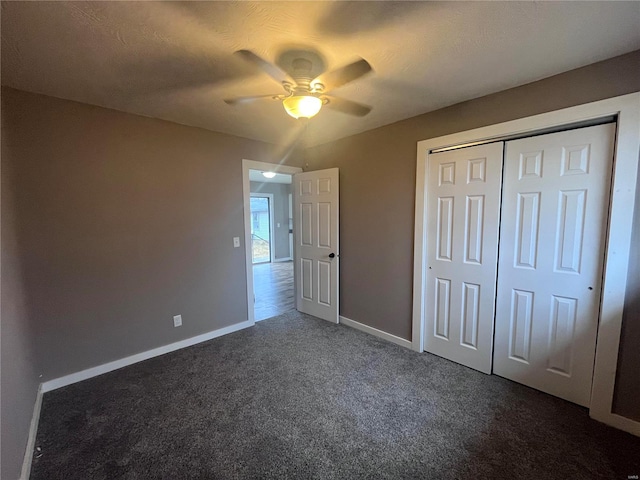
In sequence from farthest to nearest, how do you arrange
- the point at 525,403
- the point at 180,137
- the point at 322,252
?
the point at 322,252 → the point at 180,137 → the point at 525,403

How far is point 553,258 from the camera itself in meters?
1.94

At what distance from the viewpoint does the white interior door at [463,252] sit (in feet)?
7.19

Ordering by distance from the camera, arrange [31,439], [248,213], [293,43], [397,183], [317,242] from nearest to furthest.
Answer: [293,43] < [31,439] < [397,183] < [248,213] < [317,242]

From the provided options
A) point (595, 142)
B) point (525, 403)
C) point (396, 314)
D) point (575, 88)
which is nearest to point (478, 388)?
point (525, 403)

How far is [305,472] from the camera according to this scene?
4.69ft

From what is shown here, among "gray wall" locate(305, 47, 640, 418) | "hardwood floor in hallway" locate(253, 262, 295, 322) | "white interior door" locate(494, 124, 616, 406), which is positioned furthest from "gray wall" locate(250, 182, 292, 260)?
"white interior door" locate(494, 124, 616, 406)

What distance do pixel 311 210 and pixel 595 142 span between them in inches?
104

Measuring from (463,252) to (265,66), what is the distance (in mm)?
2103

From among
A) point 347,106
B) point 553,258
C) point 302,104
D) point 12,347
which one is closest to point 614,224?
point 553,258

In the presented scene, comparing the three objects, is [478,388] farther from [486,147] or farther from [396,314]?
[486,147]

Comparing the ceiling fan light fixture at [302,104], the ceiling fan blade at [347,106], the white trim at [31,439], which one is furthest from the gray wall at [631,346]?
the white trim at [31,439]

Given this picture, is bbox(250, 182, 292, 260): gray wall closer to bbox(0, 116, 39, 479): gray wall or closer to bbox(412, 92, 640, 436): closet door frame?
bbox(0, 116, 39, 479): gray wall

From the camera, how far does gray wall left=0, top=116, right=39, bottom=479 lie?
1.29m

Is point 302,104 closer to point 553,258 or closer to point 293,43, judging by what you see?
point 293,43
